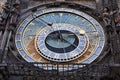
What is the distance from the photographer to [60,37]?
10344 mm

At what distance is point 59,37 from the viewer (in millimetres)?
10359

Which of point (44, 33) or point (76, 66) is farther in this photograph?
point (44, 33)

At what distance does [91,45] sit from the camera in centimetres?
1024

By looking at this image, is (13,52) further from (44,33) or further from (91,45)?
(91,45)

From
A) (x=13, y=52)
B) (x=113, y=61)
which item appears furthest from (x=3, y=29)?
(x=113, y=61)

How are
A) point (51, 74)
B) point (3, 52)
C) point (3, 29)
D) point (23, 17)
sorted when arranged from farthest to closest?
point (23, 17) → point (3, 29) → point (3, 52) → point (51, 74)

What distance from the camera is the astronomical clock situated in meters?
9.91

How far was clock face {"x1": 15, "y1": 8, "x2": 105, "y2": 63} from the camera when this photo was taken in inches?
391

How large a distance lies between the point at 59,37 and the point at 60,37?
0.11ft

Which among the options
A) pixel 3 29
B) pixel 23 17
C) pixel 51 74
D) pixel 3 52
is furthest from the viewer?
→ pixel 23 17

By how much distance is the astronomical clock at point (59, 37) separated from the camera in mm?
9906

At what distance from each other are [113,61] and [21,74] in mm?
2618

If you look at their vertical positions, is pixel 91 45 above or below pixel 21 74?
above

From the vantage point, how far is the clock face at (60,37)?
32.6 ft
